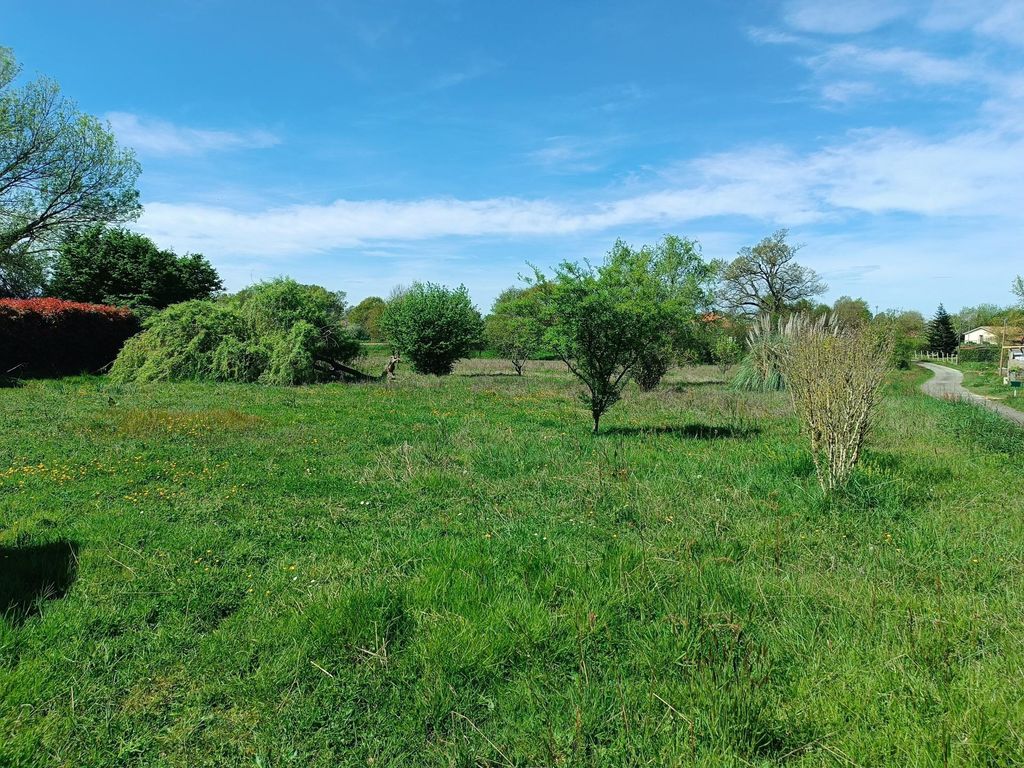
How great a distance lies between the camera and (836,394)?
6496 mm

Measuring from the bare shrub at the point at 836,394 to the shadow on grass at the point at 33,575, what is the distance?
6.60 metres

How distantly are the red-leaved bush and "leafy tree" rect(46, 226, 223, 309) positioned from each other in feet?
26.8

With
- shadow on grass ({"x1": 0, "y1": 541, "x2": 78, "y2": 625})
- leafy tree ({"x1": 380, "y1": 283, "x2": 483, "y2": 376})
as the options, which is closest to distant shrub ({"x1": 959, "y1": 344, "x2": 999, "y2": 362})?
leafy tree ({"x1": 380, "y1": 283, "x2": 483, "y2": 376})

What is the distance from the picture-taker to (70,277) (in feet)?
93.8

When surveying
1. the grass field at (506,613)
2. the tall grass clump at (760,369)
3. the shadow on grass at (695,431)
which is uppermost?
the tall grass clump at (760,369)

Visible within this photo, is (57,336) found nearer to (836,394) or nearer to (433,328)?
(433,328)

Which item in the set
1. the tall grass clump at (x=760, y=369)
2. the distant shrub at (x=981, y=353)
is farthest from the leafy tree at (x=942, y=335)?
the tall grass clump at (x=760, y=369)

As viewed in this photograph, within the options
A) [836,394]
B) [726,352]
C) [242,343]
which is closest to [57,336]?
[242,343]

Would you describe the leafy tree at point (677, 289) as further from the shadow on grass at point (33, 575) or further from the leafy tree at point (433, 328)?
the shadow on grass at point (33, 575)

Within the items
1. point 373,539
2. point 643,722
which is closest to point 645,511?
point 373,539

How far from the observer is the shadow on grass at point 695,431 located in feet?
33.2

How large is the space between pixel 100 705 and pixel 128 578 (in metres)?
1.43

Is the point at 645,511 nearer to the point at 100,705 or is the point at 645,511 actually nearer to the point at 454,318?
the point at 100,705

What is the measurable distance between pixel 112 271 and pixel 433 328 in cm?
1679
